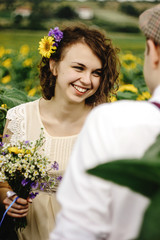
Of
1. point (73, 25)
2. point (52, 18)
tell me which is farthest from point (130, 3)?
point (73, 25)

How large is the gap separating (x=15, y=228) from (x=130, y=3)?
17.7 meters

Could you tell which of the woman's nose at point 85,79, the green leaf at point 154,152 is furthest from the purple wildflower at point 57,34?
the green leaf at point 154,152

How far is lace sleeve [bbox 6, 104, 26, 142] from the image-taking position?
2.50 metres

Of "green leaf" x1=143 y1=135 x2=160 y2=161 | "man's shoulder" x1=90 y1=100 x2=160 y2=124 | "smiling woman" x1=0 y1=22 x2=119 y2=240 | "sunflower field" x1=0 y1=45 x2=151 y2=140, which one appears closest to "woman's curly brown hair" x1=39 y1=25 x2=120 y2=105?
"smiling woman" x1=0 y1=22 x2=119 y2=240

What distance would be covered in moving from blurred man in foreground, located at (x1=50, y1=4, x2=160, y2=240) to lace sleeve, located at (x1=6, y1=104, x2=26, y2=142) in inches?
60.7

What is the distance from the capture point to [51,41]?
264 cm

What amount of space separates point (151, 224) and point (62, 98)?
1957mm

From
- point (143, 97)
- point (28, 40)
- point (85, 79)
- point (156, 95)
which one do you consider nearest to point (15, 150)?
point (85, 79)

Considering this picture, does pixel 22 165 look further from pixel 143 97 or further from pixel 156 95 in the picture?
pixel 143 97

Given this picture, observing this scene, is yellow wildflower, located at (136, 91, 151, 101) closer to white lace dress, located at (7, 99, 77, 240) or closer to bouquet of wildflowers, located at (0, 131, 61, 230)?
white lace dress, located at (7, 99, 77, 240)

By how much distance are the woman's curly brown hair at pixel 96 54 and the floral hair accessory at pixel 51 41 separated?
0.03 m

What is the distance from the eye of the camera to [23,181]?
1.92 metres

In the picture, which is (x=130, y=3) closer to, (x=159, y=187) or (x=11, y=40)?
(x=11, y=40)

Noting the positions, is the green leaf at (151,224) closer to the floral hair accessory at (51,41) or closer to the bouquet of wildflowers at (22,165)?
the bouquet of wildflowers at (22,165)
